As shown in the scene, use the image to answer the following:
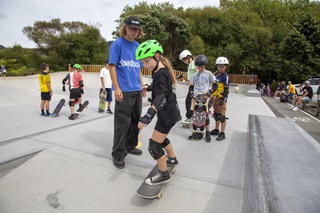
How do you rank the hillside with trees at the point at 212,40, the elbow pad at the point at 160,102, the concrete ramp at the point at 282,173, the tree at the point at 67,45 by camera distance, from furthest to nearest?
the tree at the point at 67,45, the hillside with trees at the point at 212,40, the elbow pad at the point at 160,102, the concrete ramp at the point at 282,173

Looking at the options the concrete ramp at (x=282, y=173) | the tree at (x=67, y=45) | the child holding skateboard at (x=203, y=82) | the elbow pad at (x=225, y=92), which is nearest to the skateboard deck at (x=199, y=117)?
the child holding skateboard at (x=203, y=82)

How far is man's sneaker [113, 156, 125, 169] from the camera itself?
118 inches

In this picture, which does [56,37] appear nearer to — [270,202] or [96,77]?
[96,77]

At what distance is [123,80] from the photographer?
3.09 meters

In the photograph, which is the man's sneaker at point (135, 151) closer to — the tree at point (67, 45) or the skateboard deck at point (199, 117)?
the skateboard deck at point (199, 117)

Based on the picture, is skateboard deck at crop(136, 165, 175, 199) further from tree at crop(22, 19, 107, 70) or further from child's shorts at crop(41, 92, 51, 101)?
tree at crop(22, 19, 107, 70)

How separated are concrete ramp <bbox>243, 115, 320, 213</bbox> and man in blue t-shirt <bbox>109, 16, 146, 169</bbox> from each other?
1.81 m

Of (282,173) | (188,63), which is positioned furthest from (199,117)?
(282,173)

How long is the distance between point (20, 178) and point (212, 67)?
75.9 feet

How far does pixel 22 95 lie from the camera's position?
961 cm

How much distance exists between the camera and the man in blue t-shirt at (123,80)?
→ 9.75 ft

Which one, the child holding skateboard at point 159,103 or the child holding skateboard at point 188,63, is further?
the child holding skateboard at point 188,63

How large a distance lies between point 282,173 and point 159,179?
1380 mm

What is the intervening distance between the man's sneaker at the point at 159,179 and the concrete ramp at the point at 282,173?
92 centimetres
